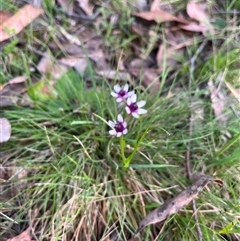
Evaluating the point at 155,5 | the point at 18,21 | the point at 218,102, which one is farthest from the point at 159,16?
the point at 18,21

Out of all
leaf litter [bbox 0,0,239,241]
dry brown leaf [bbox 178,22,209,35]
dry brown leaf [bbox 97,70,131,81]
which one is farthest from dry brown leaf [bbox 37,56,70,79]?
dry brown leaf [bbox 178,22,209,35]

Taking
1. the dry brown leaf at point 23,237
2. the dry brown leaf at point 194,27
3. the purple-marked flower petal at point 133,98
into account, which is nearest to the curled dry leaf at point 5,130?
the dry brown leaf at point 23,237

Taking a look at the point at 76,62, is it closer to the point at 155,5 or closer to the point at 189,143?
the point at 155,5

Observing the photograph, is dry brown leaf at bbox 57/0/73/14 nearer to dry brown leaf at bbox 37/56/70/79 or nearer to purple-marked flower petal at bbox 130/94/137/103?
dry brown leaf at bbox 37/56/70/79

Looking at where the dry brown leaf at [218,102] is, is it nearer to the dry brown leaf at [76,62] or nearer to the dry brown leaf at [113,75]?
the dry brown leaf at [113,75]

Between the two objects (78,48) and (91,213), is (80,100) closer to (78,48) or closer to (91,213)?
(78,48)
